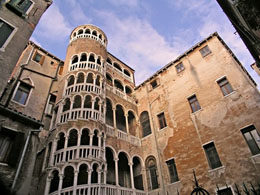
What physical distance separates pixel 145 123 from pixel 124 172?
16.5 feet

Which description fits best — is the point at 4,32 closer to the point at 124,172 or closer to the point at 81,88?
the point at 81,88

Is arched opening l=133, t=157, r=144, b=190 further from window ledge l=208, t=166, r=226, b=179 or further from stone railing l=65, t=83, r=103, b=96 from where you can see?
stone railing l=65, t=83, r=103, b=96

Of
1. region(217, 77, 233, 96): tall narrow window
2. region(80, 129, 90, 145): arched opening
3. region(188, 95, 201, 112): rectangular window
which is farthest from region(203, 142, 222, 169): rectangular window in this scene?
region(80, 129, 90, 145): arched opening

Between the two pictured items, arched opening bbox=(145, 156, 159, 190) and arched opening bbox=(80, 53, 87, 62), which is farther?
arched opening bbox=(80, 53, 87, 62)

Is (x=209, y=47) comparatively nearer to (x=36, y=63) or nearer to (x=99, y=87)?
(x=99, y=87)

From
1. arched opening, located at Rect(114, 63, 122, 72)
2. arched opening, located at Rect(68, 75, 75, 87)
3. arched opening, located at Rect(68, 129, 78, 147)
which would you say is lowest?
arched opening, located at Rect(68, 129, 78, 147)

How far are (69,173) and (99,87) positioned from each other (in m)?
6.87

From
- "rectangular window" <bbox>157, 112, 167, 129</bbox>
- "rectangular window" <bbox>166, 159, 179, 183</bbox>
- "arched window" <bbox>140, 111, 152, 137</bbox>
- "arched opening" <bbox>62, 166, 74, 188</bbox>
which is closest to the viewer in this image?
"arched opening" <bbox>62, 166, 74, 188</bbox>

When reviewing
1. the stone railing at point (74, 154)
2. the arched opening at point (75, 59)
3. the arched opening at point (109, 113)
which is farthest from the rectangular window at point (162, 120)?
the arched opening at point (75, 59)

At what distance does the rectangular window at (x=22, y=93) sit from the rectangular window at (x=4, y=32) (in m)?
4.56

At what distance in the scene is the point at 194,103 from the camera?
15.7 metres

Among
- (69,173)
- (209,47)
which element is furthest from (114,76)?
(69,173)

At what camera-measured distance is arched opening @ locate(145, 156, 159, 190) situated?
1481cm

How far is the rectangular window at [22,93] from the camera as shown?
12.7 metres
